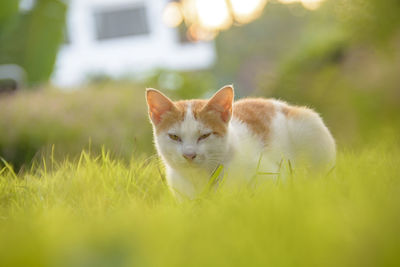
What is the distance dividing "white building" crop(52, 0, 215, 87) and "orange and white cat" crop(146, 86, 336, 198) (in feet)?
50.6

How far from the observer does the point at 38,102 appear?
6.54 metres

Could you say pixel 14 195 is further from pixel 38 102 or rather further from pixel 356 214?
pixel 38 102

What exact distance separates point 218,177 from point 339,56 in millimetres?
4799

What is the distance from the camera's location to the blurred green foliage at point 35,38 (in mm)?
10414

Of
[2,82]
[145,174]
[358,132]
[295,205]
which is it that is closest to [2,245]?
[295,205]

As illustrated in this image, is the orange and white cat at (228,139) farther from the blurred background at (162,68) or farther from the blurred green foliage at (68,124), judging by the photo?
the blurred green foliage at (68,124)

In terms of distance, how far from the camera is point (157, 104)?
2.36 m

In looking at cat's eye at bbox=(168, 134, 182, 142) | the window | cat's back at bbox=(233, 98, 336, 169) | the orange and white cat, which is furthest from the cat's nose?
the window

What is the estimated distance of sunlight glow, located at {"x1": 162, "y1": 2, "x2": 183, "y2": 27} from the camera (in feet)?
55.6

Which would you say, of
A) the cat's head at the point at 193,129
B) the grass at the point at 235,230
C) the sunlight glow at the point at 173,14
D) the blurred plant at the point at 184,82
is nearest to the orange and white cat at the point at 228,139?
the cat's head at the point at 193,129

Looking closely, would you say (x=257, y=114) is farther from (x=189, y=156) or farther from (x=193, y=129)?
(x=189, y=156)

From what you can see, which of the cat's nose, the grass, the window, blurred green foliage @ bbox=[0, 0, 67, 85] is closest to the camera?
the grass

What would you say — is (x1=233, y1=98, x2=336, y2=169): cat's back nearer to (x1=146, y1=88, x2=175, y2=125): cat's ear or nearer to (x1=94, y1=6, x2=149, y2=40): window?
(x1=146, y1=88, x2=175, y2=125): cat's ear

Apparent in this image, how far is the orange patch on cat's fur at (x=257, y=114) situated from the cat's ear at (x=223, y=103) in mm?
204
